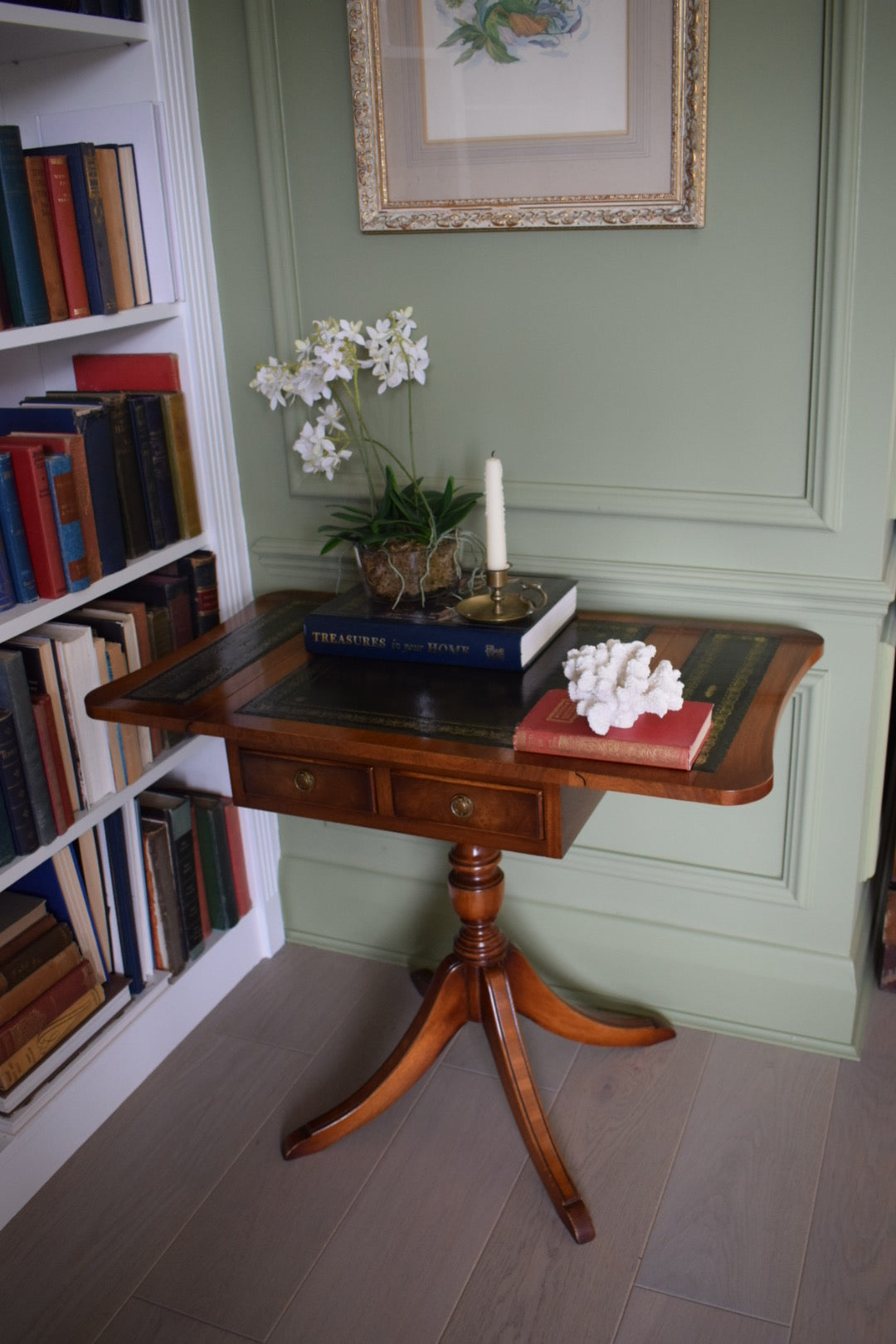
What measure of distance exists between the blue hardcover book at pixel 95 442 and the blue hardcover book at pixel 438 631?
1.25ft

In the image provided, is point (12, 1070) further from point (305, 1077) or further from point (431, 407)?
point (431, 407)

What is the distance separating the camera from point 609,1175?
192 centimetres

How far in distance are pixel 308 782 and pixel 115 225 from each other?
979 mm

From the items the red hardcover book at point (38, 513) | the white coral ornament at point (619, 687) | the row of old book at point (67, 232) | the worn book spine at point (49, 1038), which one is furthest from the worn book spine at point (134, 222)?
the worn book spine at point (49, 1038)

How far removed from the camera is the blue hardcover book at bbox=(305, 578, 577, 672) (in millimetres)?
1738

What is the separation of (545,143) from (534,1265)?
5.46 feet

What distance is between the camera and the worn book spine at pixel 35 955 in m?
1.94

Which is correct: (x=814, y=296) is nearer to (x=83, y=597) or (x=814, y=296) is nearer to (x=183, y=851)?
(x=83, y=597)

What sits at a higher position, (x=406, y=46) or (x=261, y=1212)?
(x=406, y=46)

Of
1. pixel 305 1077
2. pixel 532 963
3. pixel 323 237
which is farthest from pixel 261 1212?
pixel 323 237

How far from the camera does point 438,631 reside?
1766 mm

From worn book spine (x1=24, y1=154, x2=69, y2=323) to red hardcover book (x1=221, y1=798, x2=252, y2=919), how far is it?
0.97 m

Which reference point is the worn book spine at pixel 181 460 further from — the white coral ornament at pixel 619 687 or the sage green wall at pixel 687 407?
the white coral ornament at pixel 619 687

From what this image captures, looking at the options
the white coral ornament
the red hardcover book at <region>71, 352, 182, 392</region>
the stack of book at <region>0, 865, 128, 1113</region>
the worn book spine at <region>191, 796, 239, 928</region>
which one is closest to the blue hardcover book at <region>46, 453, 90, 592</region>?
the red hardcover book at <region>71, 352, 182, 392</region>
